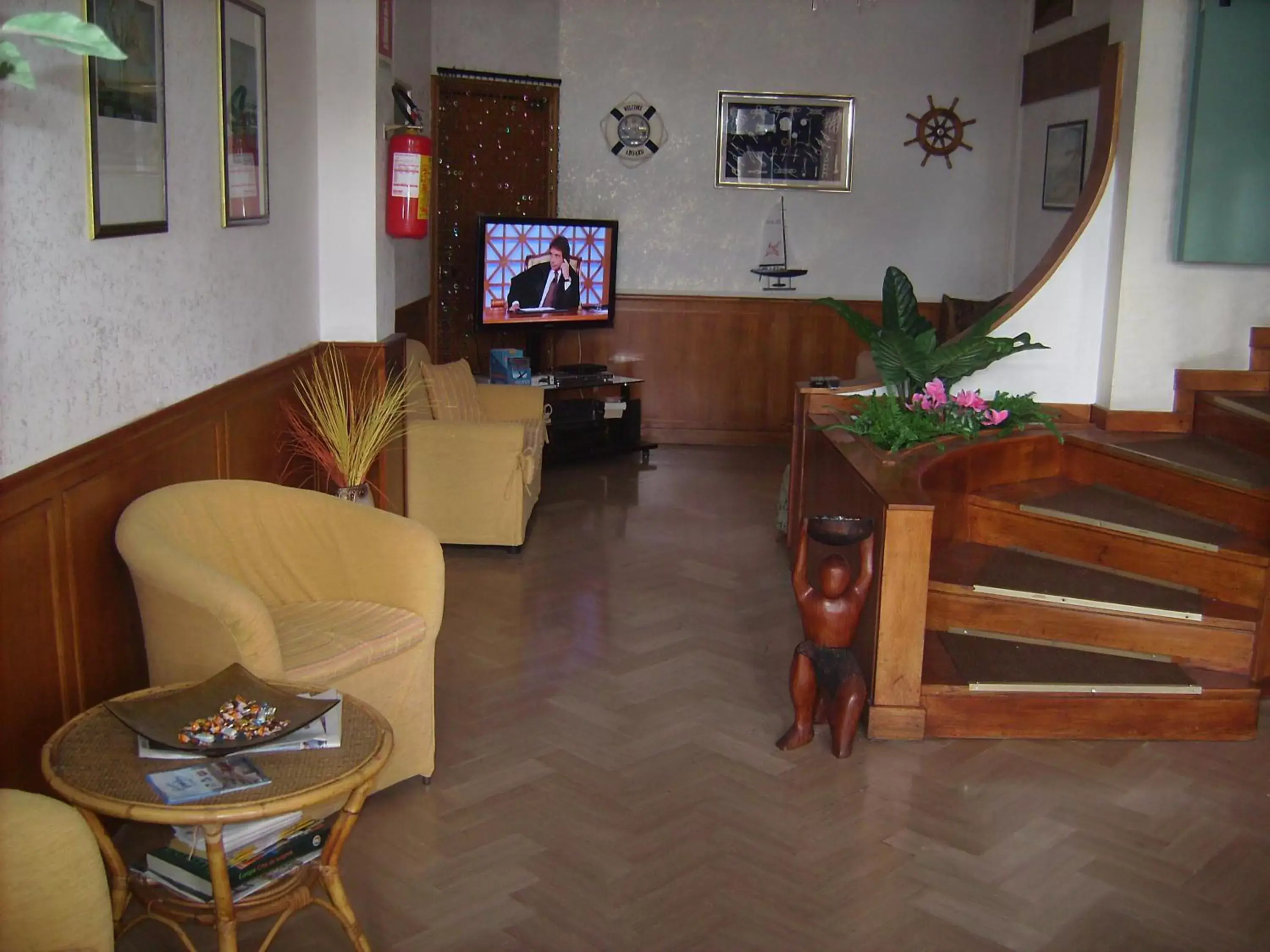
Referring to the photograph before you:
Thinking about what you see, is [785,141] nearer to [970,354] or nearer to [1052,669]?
[970,354]

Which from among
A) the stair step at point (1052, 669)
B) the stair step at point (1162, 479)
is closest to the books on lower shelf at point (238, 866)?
the stair step at point (1052, 669)

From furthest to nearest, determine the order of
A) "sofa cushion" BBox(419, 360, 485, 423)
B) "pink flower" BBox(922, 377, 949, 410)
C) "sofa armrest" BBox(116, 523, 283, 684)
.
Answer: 1. "sofa cushion" BBox(419, 360, 485, 423)
2. "pink flower" BBox(922, 377, 949, 410)
3. "sofa armrest" BBox(116, 523, 283, 684)

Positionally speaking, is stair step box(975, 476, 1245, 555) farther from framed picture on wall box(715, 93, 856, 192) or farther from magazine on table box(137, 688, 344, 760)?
framed picture on wall box(715, 93, 856, 192)

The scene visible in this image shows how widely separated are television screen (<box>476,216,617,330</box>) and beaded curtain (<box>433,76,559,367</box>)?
123mm

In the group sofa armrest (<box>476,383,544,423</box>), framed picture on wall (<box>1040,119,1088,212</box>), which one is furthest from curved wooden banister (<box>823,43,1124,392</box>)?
framed picture on wall (<box>1040,119,1088,212</box>)

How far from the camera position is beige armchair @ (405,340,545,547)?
225 inches

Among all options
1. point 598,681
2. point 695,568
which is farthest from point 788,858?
point 695,568

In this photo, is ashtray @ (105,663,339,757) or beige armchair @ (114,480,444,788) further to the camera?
beige armchair @ (114,480,444,788)

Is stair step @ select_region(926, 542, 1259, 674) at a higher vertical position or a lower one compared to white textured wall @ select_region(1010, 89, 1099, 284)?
lower

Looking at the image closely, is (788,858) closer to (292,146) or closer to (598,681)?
(598,681)

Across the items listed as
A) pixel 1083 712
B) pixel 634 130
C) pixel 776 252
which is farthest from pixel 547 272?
pixel 1083 712

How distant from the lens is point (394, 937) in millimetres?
2693

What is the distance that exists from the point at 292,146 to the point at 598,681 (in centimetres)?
234

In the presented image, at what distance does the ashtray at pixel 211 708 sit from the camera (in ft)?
7.54
